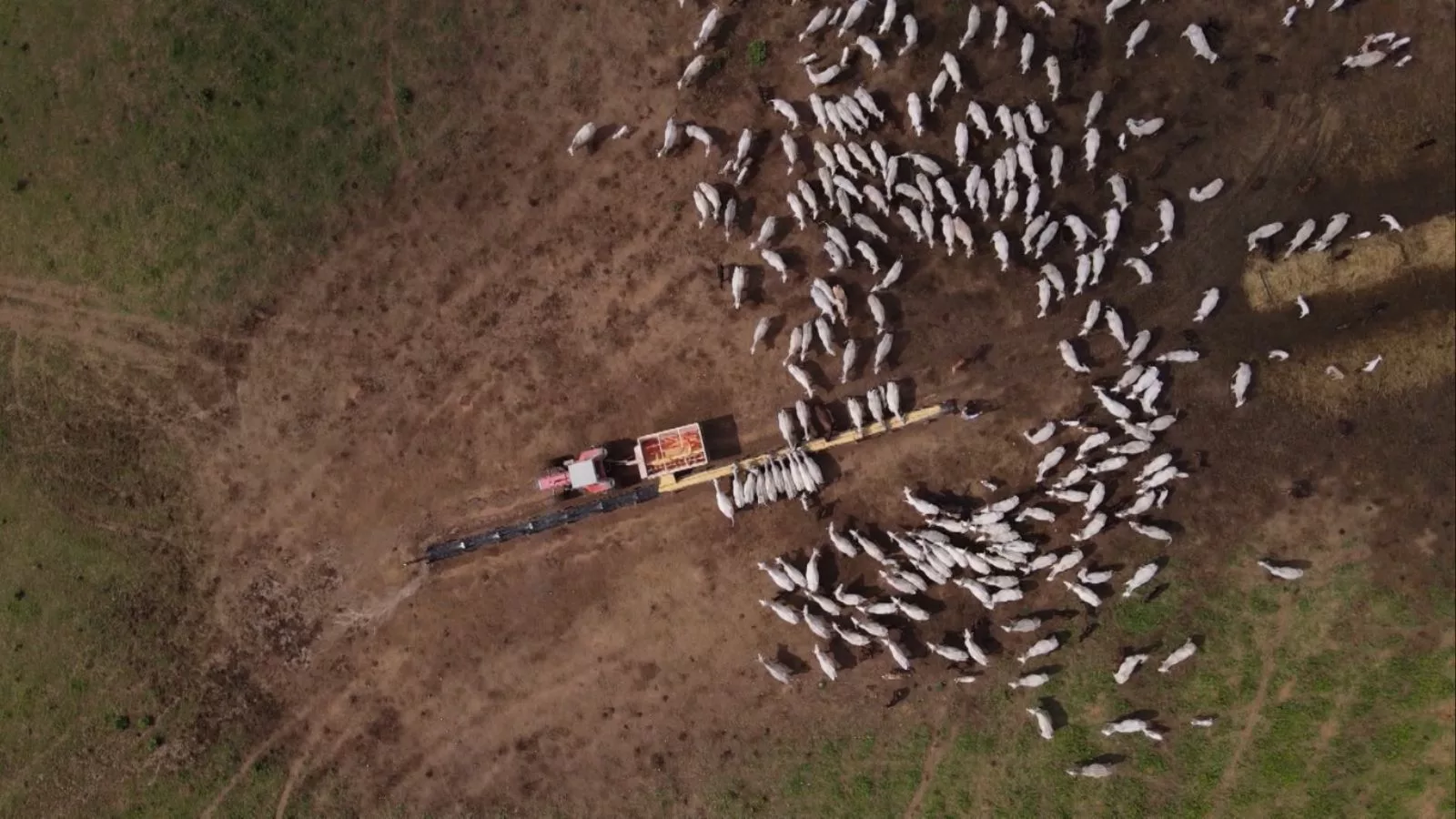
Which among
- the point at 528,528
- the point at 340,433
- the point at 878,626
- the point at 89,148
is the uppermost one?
the point at 89,148

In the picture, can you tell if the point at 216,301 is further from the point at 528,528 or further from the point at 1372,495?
the point at 1372,495

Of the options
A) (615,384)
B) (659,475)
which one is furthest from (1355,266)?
(615,384)

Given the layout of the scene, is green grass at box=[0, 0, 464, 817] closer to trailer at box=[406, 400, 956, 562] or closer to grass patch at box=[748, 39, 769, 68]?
trailer at box=[406, 400, 956, 562]

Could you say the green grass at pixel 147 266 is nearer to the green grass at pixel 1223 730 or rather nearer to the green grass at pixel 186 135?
the green grass at pixel 186 135

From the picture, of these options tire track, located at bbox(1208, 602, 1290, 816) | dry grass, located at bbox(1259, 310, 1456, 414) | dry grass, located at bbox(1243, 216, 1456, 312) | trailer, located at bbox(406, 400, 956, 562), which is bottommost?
tire track, located at bbox(1208, 602, 1290, 816)

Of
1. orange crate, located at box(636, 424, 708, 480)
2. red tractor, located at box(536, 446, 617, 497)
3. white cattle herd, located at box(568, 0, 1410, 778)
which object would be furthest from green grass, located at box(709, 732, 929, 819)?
red tractor, located at box(536, 446, 617, 497)

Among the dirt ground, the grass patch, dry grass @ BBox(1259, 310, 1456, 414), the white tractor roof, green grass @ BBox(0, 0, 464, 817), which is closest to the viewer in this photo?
the white tractor roof

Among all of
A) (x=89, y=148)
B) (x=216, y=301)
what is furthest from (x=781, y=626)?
(x=89, y=148)
